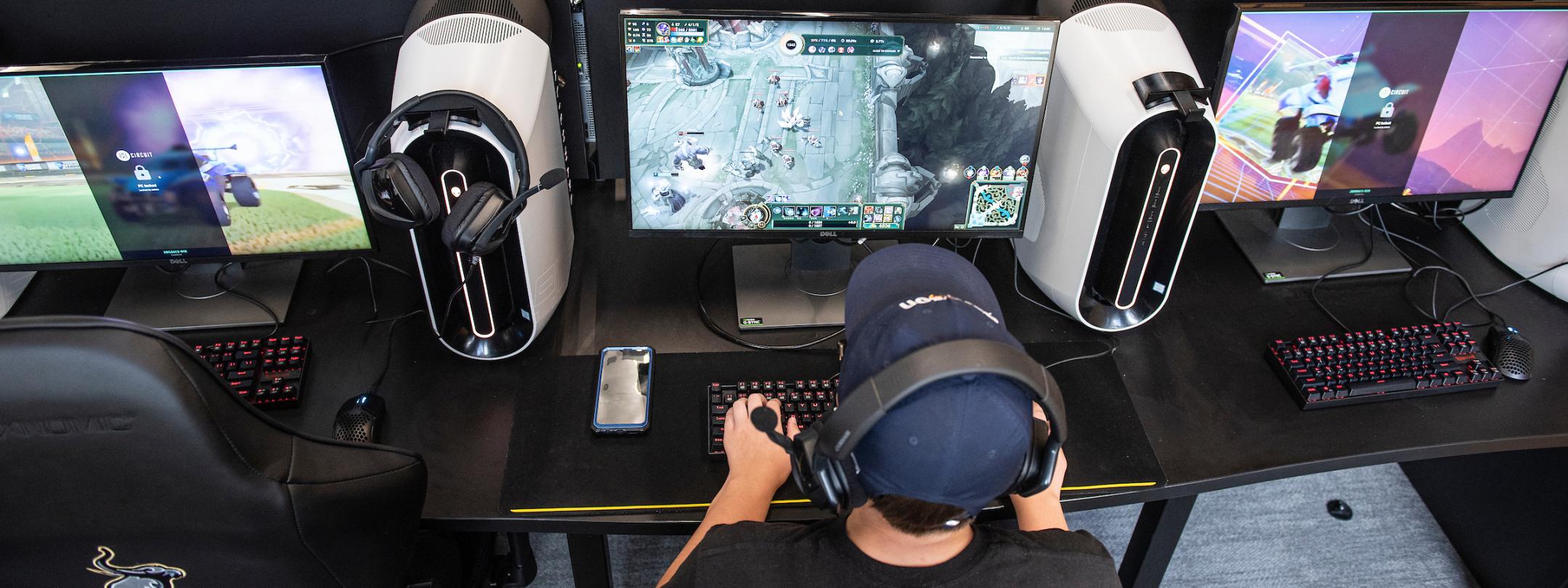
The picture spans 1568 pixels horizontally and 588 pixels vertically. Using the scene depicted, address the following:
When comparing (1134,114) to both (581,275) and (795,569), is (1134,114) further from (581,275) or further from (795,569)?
(581,275)

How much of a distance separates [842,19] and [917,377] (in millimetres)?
652

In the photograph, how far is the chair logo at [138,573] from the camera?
3.34 ft

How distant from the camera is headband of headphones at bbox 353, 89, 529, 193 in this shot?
1255 millimetres

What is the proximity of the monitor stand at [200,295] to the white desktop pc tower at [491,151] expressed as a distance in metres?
0.29

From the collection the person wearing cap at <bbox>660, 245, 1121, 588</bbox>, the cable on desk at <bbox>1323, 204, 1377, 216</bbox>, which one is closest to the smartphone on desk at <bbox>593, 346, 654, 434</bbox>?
the person wearing cap at <bbox>660, 245, 1121, 588</bbox>

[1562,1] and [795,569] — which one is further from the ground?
[1562,1]

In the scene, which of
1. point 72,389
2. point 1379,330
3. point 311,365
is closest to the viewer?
point 72,389

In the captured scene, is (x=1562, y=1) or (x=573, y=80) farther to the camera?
(x=573, y=80)

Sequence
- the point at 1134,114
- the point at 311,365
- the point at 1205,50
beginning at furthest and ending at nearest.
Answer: the point at 1205,50
the point at 311,365
the point at 1134,114

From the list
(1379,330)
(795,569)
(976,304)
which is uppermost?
(976,304)

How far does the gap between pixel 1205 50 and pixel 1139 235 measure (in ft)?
1.56

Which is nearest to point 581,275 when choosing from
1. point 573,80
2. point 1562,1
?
point 573,80

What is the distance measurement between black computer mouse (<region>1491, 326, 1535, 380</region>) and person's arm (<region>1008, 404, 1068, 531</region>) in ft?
2.48

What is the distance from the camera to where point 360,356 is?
1.50 meters
